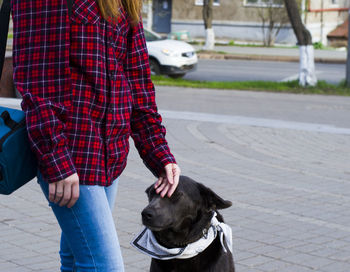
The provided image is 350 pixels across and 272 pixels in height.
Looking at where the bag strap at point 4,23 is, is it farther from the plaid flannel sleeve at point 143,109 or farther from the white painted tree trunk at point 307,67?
the white painted tree trunk at point 307,67

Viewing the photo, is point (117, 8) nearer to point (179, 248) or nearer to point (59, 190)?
point (59, 190)

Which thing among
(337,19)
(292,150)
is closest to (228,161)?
(292,150)

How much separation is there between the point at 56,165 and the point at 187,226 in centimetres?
87

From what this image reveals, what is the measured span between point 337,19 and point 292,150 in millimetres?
31335

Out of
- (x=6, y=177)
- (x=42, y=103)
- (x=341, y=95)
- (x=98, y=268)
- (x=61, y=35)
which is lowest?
(x=341, y=95)

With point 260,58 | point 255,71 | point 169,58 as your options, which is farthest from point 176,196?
point 260,58

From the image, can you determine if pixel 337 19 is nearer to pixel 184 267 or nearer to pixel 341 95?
pixel 341 95

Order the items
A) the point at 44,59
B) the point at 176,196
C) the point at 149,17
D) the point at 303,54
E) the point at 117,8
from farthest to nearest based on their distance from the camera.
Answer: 1. the point at 149,17
2. the point at 303,54
3. the point at 176,196
4. the point at 117,8
5. the point at 44,59

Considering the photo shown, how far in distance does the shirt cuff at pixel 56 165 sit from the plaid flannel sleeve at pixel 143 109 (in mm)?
496

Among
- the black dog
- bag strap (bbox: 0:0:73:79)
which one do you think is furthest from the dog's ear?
bag strap (bbox: 0:0:73:79)

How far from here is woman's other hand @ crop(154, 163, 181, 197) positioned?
3.02 m

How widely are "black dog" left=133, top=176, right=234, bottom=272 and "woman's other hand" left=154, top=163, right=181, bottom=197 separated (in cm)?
5

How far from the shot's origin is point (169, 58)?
20.1 metres

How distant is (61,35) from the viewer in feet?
8.71
